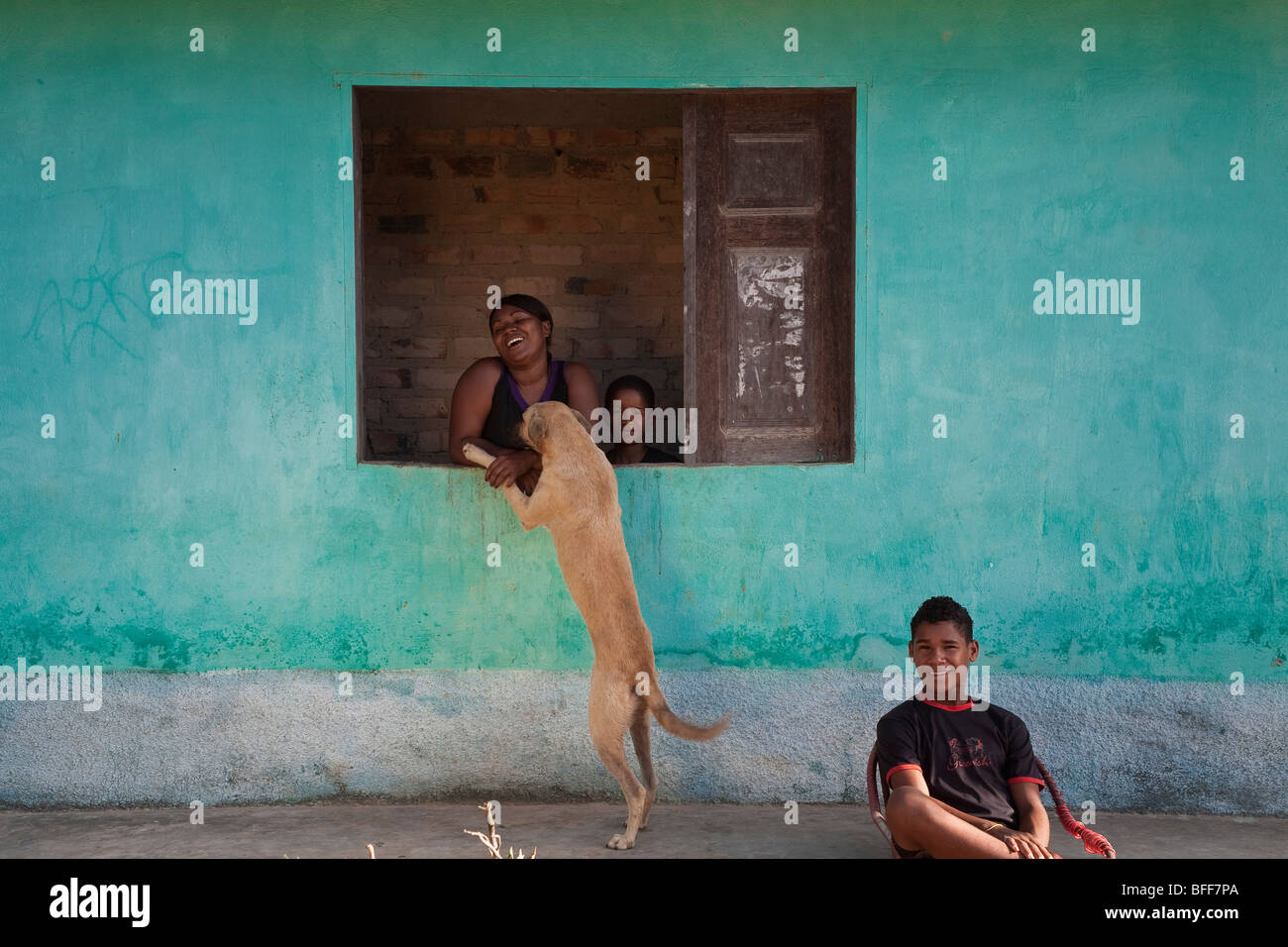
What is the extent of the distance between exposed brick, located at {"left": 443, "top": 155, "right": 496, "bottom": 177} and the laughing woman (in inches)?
92.7

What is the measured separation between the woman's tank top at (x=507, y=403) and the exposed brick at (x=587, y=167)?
8.31 feet

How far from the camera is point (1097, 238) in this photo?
459cm

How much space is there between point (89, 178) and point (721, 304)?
96.9 inches

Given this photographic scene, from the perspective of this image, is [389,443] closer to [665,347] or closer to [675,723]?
[665,347]

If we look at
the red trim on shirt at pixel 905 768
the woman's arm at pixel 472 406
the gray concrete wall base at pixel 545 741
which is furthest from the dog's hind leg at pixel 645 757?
the woman's arm at pixel 472 406

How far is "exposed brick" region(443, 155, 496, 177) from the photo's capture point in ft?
22.7

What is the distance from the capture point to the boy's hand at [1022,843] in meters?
3.20

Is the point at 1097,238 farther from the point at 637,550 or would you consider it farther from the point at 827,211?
the point at 637,550

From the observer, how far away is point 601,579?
405cm

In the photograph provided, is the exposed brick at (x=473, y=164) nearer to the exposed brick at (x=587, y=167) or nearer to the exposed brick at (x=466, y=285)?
the exposed brick at (x=587, y=167)

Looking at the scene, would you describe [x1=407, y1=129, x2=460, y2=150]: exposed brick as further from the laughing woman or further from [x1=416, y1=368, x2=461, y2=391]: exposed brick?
the laughing woman

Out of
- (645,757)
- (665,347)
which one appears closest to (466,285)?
(665,347)

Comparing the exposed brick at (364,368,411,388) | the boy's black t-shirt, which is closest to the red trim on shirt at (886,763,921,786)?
the boy's black t-shirt

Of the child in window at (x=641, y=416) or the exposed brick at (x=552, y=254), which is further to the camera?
the exposed brick at (x=552, y=254)
